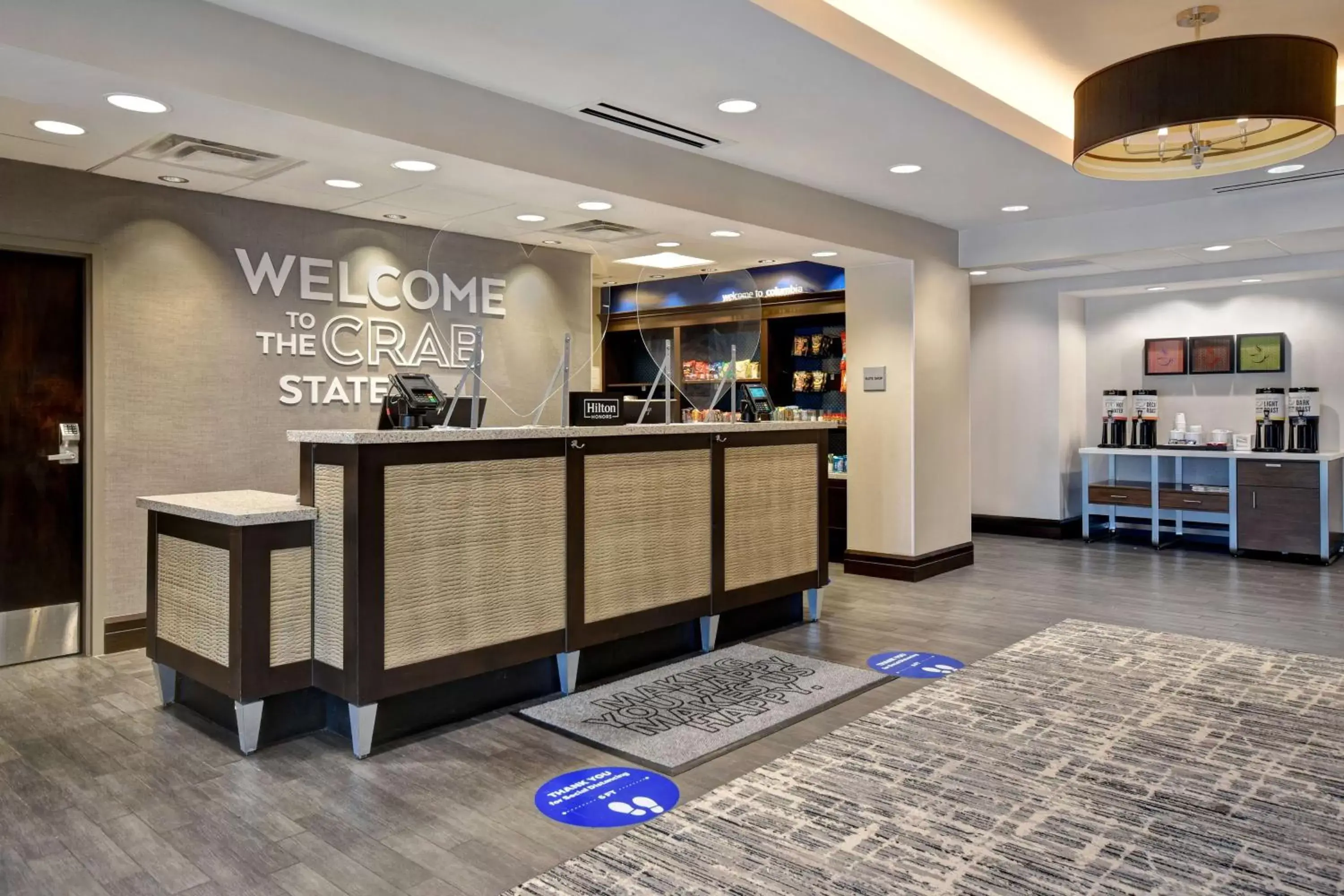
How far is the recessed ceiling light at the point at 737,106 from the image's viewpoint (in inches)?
162

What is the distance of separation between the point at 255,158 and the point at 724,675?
3.27 metres

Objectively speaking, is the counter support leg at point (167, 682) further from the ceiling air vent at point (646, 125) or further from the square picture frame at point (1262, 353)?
the square picture frame at point (1262, 353)

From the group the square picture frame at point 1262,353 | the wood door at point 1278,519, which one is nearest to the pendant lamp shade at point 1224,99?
the wood door at point 1278,519

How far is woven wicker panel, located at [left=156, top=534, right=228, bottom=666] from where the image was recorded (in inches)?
134

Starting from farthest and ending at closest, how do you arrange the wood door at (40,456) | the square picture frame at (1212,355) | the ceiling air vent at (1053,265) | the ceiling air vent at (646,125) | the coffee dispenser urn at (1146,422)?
1. the coffee dispenser urn at (1146,422)
2. the square picture frame at (1212,355)
3. the ceiling air vent at (1053,265)
4. the wood door at (40,456)
5. the ceiling air vent at (646,125)

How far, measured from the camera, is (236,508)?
11.4 feet

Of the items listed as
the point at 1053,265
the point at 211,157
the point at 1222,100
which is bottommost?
the point at 1222,100

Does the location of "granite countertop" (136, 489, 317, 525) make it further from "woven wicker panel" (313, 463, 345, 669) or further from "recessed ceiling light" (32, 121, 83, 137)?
"recessed ceiling light" (32, 121, 83, 137)

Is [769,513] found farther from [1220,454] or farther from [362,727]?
[1220,454]

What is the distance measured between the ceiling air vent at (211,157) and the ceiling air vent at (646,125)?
142 cm

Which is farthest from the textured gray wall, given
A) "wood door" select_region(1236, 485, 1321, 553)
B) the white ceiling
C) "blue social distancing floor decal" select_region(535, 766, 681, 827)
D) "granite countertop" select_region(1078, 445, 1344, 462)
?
"wood door" select_region(1236, 485, 1321, 553)

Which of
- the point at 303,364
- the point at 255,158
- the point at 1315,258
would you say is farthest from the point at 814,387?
the point at 255,158

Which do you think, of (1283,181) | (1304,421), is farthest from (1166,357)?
(1283,181)

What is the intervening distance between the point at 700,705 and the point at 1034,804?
1425 millimetres
